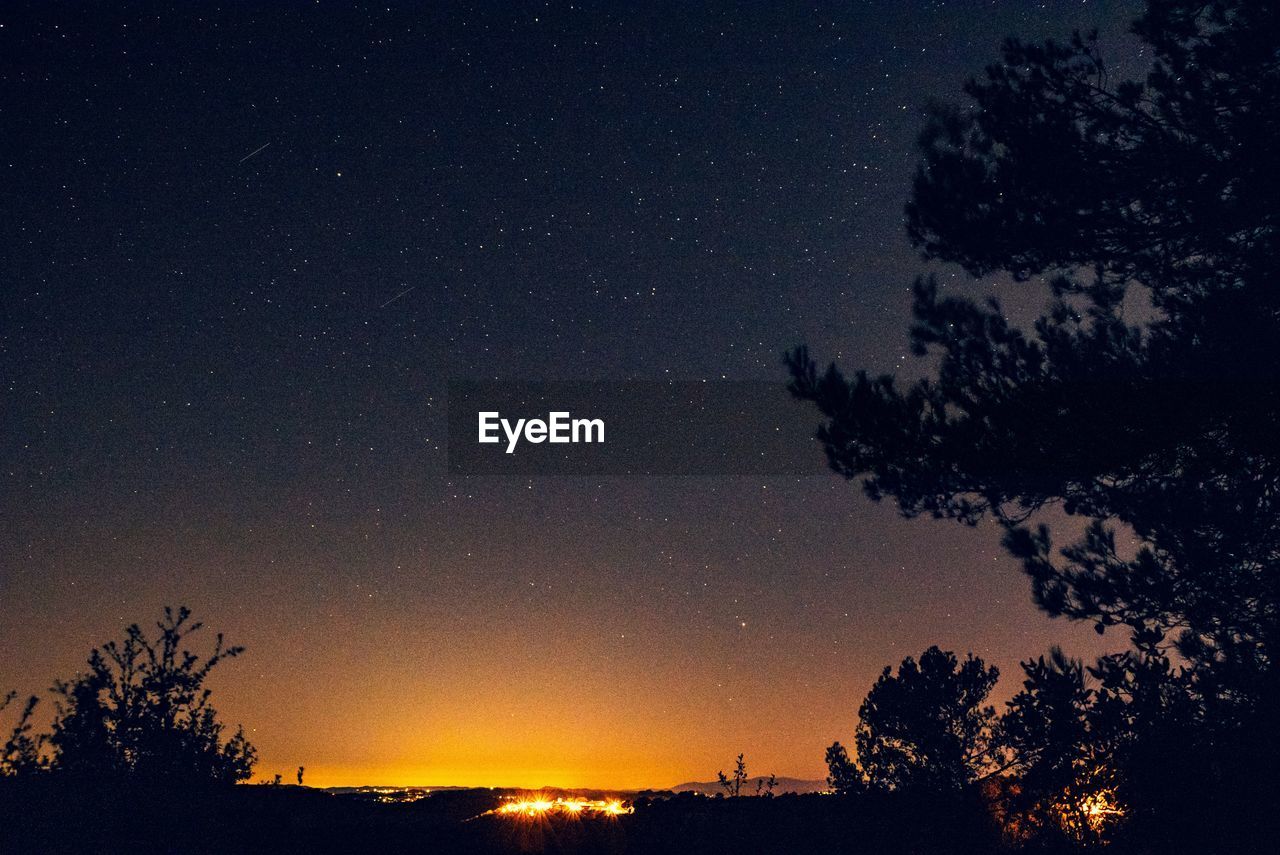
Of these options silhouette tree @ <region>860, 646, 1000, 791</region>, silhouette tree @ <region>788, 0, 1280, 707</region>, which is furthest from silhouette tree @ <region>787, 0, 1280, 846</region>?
silhouette tree @ <region>860, 646, 1000, 791</region>

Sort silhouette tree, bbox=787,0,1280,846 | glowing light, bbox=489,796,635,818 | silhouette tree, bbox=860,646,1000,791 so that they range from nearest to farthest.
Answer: silhouette tree, bbox=787,0,1280,846, glowing light, bbox=489,796,635,818, silhouette tree, bbox=860,646,1000,791

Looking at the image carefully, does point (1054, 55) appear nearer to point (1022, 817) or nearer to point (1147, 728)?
point (1147, 728)

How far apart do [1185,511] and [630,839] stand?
8.25 metres

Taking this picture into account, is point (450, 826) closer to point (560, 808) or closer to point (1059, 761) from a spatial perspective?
point (560, 808)

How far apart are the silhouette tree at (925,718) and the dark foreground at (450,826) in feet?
42.9

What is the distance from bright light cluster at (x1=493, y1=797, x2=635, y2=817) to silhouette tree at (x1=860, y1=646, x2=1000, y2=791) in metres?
12.4

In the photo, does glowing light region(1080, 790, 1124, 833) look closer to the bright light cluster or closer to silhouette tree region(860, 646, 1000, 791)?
the bright light cluster

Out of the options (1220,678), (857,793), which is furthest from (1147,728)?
(857,793)

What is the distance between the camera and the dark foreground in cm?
1117

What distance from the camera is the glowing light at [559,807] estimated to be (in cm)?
1508

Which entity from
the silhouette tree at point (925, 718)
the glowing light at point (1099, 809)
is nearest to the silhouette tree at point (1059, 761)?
the glowing light at point (1099, 809)

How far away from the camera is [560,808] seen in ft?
52.2

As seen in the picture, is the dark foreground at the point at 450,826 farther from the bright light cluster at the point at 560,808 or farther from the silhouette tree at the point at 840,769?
the silhouette tree at the point at 840,769

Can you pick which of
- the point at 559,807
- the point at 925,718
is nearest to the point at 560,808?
the point at 559,807
